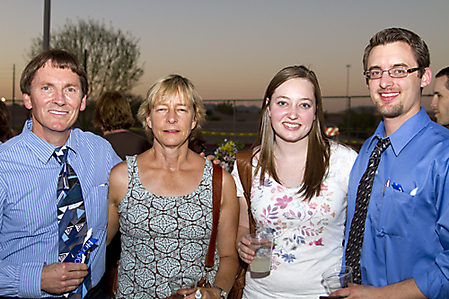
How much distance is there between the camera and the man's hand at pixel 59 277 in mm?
2059

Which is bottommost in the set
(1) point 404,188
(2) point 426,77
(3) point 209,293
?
(3) point 209,293

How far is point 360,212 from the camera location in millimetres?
2289

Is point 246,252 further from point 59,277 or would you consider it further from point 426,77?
point 426,77

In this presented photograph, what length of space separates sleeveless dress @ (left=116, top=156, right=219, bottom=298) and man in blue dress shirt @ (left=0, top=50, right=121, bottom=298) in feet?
0.66

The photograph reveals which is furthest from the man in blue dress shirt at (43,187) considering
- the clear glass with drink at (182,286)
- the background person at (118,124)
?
the background person at (118,124)

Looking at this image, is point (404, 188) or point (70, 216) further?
point (70, 216)

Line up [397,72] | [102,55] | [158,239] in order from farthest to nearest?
[102,55], [158,239], [397,72]

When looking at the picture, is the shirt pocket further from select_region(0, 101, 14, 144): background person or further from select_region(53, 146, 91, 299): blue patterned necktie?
select_region(0, 101, 14, 144): background person

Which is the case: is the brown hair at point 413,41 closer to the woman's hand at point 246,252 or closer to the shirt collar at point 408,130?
the shirt collar at point 408,130

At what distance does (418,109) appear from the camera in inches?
88.5

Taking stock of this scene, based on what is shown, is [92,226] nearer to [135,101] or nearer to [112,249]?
[112,249]

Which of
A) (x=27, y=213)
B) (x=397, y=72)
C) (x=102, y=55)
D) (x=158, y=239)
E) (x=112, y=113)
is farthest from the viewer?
(x=102, y=55)

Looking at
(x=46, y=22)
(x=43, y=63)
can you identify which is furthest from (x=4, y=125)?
(x=43, y=63)

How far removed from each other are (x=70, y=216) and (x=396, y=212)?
6.56 ft
